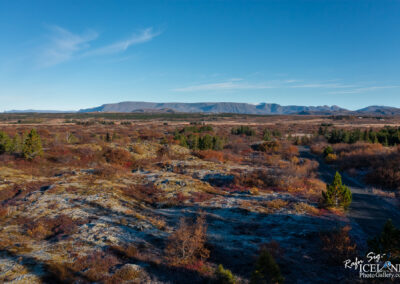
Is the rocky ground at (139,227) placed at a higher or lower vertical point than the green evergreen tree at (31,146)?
lower

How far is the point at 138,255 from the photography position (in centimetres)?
929

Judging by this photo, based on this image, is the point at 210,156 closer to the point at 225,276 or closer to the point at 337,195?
the point at 337,195

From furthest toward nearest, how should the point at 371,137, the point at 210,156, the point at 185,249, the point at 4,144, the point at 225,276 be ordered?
the point at 371,137 → the point at 210,156 → the point at 4,144 → the point at 185,249 → the point at 225,276

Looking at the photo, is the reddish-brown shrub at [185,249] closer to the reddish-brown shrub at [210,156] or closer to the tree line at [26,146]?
the tree line at [26,146]

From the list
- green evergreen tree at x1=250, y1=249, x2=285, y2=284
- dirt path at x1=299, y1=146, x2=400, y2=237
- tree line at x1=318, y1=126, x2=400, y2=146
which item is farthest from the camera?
tree line at x1=318, y1=126, x2=400, y2=146

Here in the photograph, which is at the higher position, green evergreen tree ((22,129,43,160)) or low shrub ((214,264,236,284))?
green evergreen tree ((22,129,43,160))

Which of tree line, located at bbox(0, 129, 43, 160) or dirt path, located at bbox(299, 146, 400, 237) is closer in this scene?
dirt path, located at bbox(299, 146, 400, 237)

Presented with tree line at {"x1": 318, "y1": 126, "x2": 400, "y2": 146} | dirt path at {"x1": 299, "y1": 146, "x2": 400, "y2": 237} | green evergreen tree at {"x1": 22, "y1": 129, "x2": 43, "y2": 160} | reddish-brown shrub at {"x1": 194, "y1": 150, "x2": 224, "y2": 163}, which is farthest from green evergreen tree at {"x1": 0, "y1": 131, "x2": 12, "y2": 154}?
tree line at {"x1": 318, "y1": 126, "x2": 400, "y2": 146}

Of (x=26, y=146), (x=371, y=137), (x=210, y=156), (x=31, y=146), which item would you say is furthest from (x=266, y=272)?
(x=371, y=137)

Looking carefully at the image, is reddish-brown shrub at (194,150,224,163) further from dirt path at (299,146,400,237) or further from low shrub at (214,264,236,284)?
low shrub at (214,264,236,284)

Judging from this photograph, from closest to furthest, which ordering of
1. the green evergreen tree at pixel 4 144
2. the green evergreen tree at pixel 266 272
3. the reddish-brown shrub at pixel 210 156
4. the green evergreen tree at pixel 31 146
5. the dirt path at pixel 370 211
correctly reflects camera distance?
the green evergreen tree at pixel 266 272 < the dirt path at pixel 370 211 < the green evergreen tree at pixel 31 146 < the green evergreen tree at pixel 4 144 < the reddish-brown shrub at pixel 210 156

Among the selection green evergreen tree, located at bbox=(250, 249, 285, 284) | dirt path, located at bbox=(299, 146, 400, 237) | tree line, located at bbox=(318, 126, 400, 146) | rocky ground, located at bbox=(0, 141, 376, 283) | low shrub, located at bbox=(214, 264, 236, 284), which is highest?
tree line, located at bbox=(318, 126, 400, 146)

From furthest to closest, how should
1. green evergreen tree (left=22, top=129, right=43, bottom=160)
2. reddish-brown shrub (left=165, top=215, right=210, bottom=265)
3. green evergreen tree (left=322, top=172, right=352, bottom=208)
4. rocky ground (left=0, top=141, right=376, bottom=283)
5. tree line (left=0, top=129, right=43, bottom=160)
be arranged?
1. tree line (left=0, top=129, right=43, bottom=160)
2. green evergreen tree (left=22, top=129, right=43, bottom=160)
3. green evergreen tree (left=322, top=172, right=352, bottom=208)
4. reddish-brown shrub (left=165, top=215, right=210, bottom=265)
5. rocky ground (left=0, top=141, right=376, bottom=283)

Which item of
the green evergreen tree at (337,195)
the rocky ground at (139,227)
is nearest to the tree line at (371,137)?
the green evergreen tree at (337,195)
